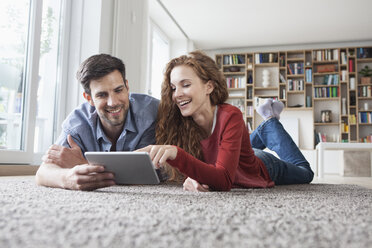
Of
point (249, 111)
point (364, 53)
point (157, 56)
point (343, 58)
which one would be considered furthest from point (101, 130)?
point (364, 53)

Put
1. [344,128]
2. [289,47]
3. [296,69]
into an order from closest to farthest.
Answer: [344,128] < [296,69] < [289,47]

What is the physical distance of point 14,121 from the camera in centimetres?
262

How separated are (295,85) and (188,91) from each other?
221 inches

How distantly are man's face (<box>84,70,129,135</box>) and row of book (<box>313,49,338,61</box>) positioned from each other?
585 cm

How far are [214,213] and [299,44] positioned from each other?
660cm

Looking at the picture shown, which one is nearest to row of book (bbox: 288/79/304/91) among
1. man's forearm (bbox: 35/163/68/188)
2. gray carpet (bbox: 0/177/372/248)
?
man's forearm (bbox: 35/163/68/188)

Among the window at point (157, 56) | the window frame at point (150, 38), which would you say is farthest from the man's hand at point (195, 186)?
the window at point (157, 56)

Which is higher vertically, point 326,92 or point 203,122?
point 326,92

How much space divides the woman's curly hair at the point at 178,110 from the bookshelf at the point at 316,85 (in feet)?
17.0

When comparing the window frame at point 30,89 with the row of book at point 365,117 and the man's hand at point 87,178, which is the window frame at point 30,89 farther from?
the row of book at point 365,117

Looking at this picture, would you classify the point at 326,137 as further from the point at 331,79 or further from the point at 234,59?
the point at 234,59

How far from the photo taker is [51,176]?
125cm

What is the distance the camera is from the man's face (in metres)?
1.41

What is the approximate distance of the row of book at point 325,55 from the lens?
21.4ft
